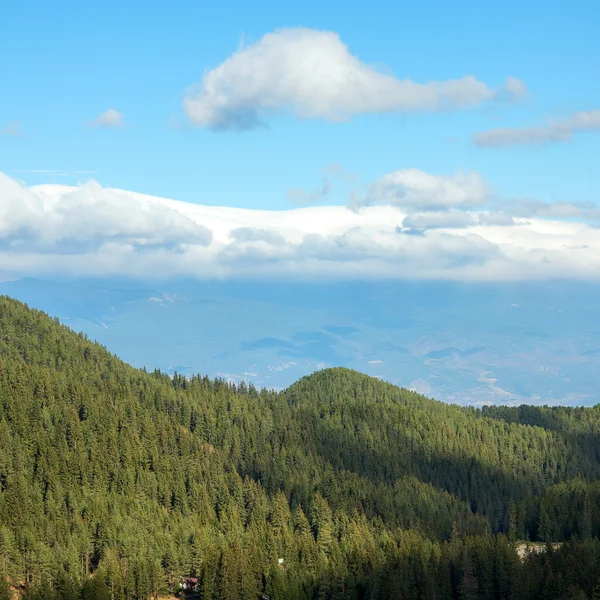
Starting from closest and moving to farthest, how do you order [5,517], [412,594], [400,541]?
1. [412,594]
2. [5,517]
3. [400,541]

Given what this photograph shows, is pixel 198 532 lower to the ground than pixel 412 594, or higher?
higher

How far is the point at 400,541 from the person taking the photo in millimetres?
195875

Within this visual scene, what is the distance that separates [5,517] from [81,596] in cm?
3059

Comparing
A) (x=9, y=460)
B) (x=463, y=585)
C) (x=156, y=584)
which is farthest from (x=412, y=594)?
(x=9, y=460)

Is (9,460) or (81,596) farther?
(9,460)

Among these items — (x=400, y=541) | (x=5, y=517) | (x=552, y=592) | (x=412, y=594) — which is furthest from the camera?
(x=400, y=541)

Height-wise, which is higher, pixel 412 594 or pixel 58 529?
pixel 58 529

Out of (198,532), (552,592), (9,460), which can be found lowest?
(552,592)

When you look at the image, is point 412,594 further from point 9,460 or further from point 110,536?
point 9,460

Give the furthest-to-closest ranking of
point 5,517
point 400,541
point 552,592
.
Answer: point 400,541, point 5,517, point 552,592

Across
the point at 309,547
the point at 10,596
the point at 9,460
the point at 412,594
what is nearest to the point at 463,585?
the point at 412,594

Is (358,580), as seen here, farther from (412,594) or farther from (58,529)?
(58,529)

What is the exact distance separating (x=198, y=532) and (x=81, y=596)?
117 ft

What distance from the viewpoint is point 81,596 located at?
155 m
